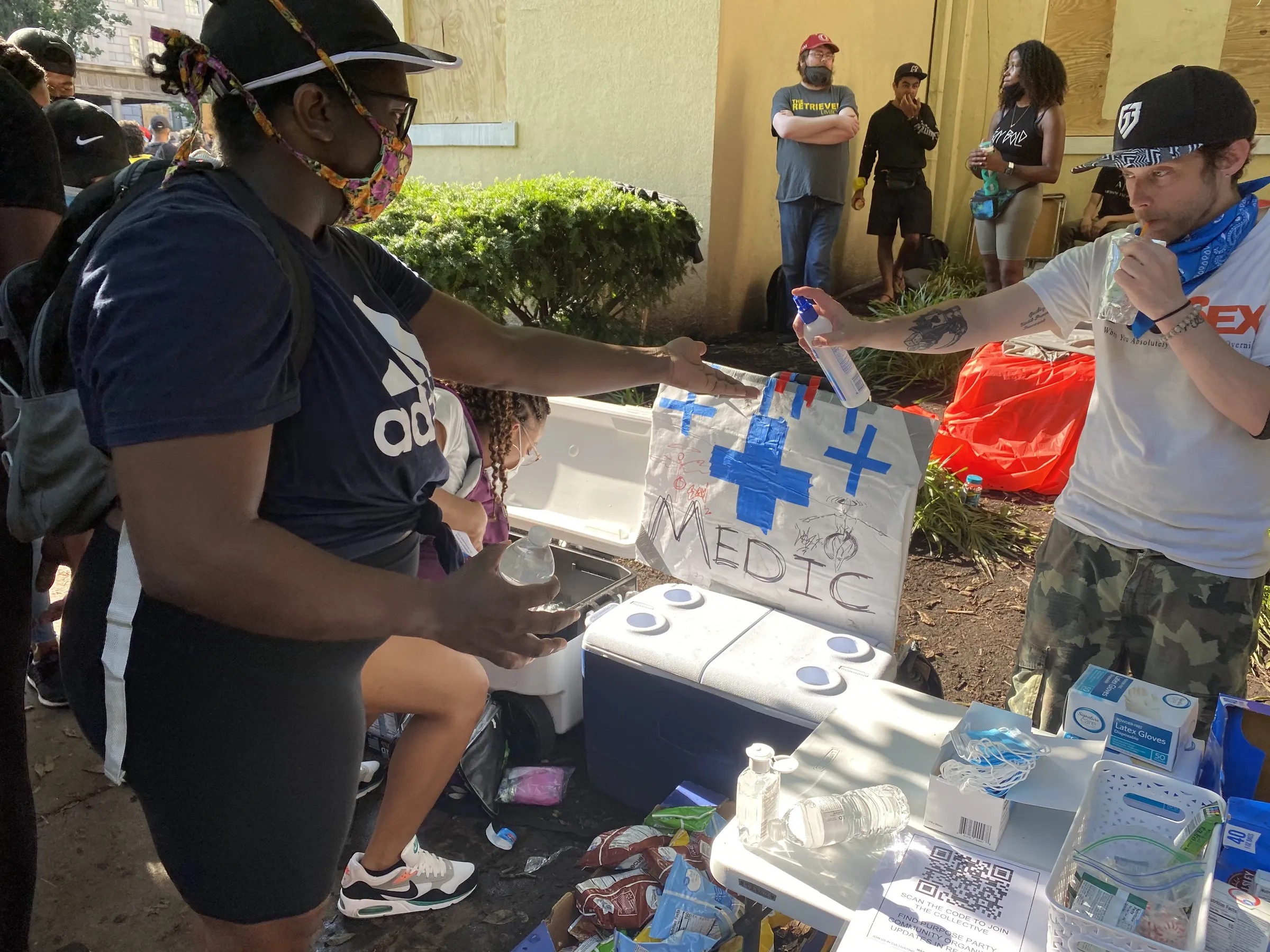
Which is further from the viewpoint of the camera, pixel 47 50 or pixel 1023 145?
pixel 1023 145

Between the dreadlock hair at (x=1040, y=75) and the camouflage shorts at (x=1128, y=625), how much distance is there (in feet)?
15.7

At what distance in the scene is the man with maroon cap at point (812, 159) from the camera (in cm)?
691

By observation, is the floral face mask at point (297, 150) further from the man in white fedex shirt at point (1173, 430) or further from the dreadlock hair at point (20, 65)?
the dreadlock hair at point (20, 65)

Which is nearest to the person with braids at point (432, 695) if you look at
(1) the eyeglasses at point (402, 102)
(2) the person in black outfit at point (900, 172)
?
(1) the eyeglasses at point (402, 102)

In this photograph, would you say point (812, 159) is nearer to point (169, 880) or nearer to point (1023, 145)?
point (1023, 145)

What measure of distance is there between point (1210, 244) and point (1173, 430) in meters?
0.41

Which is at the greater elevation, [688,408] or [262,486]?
[262,486]

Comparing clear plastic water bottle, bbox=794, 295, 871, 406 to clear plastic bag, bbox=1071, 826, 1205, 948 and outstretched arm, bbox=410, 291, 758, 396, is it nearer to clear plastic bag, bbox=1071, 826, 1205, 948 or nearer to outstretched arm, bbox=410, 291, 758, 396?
outstretched arm, bbox=410, 291, 758, 396

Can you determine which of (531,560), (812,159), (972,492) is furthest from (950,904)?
(812,159)

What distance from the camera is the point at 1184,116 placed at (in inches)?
77.9

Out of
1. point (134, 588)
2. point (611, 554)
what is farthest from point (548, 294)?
point (134, 588)

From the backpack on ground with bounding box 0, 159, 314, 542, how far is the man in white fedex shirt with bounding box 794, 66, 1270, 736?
171cm

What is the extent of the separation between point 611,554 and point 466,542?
136 centimetres

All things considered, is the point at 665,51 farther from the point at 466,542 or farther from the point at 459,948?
the point at 459,948
